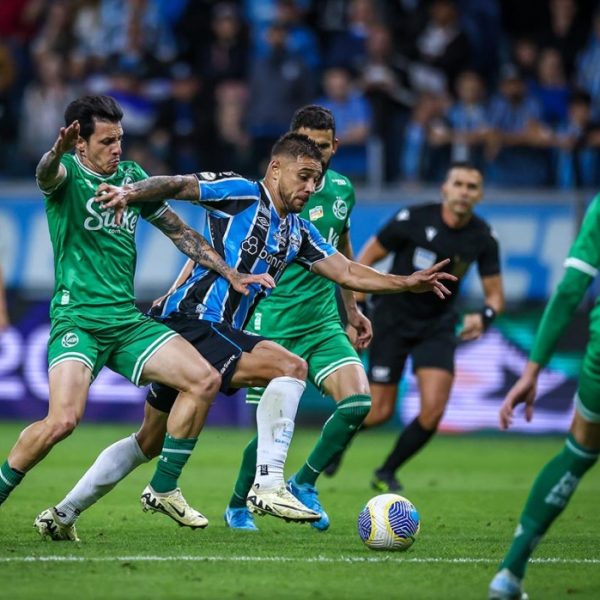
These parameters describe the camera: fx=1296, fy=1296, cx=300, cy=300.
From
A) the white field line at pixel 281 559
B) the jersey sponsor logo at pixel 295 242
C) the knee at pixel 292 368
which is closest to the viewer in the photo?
the white field line at pixel 281 559

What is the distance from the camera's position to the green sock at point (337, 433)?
342 inches

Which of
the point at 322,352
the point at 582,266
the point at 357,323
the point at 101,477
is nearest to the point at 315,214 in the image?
the point at 357,323

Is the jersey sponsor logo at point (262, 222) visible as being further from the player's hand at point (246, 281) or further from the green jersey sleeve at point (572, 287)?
the green jersey sleeve at point (572, 287)

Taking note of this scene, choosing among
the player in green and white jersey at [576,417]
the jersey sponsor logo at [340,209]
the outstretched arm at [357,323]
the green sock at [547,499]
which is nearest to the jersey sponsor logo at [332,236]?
the jersey sponsor logo at [340,209]

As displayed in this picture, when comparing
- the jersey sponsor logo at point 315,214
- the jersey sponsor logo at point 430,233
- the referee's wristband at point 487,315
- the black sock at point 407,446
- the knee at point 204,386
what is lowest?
the black sock at point 407,446

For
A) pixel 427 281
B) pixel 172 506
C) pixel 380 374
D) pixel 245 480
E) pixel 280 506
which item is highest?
pixel 427 281

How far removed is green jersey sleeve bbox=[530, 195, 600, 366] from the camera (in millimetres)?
5641

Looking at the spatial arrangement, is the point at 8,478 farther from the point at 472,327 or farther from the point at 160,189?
the point at 472,327

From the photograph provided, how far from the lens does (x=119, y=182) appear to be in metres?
7.89

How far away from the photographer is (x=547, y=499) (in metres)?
5.69

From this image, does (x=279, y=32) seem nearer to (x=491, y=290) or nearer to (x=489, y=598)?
(x=491, y=290)

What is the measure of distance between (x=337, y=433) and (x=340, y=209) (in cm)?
172

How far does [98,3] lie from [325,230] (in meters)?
11.0

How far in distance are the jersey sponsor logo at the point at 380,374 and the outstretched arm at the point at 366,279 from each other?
3.45m
